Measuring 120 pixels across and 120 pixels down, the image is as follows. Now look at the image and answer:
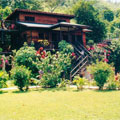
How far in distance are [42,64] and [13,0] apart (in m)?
28.8

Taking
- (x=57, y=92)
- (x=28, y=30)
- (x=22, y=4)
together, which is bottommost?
(x=57, y=92)

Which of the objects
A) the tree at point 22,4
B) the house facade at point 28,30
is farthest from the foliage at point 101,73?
the tree at point 22,4

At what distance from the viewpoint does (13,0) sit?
38562 millimetres

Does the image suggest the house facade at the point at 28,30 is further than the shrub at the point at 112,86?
Yes

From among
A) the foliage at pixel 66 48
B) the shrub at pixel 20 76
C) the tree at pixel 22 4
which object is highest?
the tree at pixel 22 4

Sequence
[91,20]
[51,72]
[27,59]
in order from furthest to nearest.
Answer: [91,20], [27,59], [51,72]

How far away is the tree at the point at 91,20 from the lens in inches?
1334

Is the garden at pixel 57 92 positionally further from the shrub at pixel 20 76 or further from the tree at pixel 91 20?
the tree at pixel 91 20

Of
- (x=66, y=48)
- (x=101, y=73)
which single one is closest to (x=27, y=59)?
(x=66, y=48)

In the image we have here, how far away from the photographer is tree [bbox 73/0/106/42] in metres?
33.9

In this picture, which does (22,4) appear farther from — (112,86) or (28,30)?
(112,86)

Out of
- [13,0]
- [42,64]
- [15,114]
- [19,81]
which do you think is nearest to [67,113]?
[15,114]

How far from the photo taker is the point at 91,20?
33.9 meters

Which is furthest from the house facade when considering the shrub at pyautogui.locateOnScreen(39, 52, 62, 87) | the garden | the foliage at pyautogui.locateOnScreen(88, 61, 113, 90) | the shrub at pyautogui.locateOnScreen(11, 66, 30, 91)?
the foliage at pyautogui.locateOnScreen(88, 61, 113, 90)
